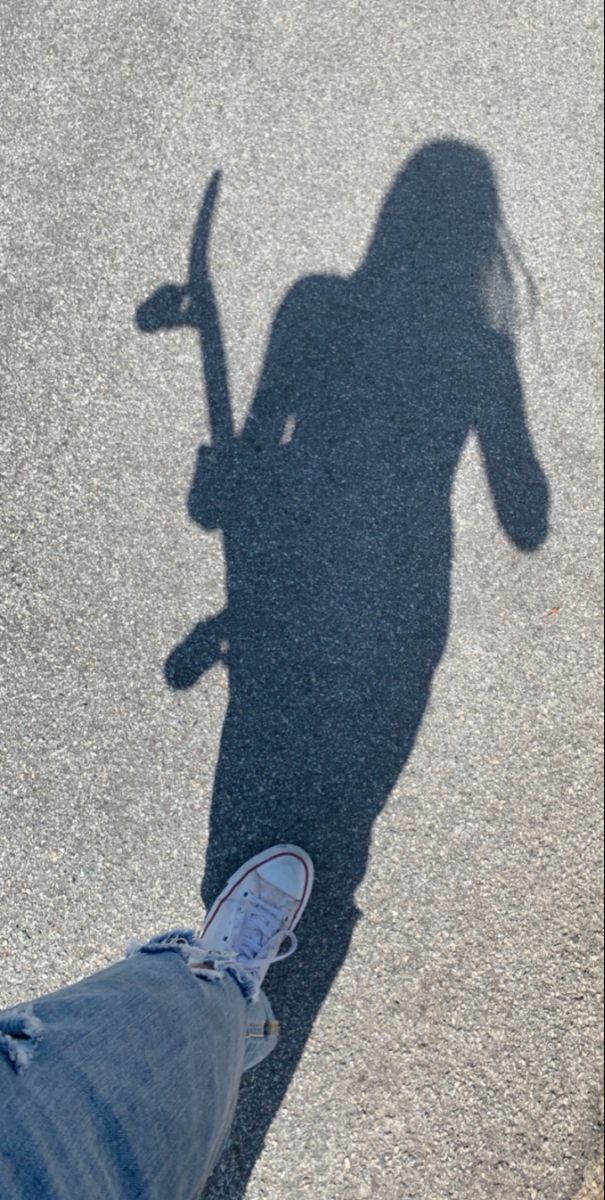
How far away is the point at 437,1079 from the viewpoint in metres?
2.66

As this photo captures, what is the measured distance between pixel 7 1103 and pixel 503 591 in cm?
200

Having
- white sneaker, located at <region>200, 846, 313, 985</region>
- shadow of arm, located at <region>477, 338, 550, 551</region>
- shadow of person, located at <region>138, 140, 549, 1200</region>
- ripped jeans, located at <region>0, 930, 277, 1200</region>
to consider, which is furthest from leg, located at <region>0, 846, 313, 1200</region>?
shadow of arm, located at <region>477, 338, 550, 551</region>

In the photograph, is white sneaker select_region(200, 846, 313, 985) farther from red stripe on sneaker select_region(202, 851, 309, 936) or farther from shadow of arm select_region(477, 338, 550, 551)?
shadow of arm select_region(477, 338, 550, 551)

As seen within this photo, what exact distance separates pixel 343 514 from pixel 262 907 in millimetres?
1225

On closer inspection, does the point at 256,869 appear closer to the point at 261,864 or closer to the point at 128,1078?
the point at 261,864

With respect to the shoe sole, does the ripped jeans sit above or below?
above

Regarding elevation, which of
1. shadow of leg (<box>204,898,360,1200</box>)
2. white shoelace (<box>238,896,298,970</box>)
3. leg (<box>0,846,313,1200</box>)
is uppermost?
leg (<box>0,846,313,1200</box>)

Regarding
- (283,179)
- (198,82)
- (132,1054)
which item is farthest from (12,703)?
(198,82)

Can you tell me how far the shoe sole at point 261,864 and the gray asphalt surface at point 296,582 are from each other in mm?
72

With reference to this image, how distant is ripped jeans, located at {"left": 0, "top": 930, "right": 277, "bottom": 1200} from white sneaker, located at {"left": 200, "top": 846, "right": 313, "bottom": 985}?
0.53 metres

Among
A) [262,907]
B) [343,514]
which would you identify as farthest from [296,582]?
[262,907]

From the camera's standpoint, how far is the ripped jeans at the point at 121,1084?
1466 millimetres

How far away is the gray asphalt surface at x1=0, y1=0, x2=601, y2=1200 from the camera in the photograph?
8.63 feet

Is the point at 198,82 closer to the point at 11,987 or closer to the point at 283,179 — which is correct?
the point at 283,179
